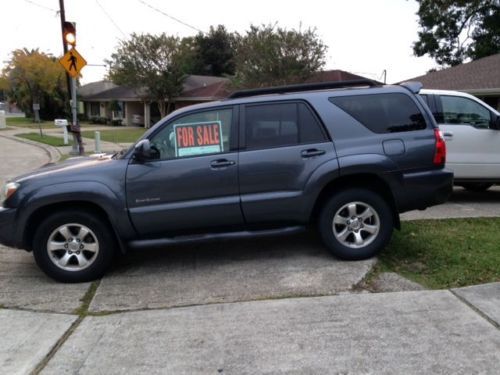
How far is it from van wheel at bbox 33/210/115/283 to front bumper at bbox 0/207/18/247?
0.70 feet

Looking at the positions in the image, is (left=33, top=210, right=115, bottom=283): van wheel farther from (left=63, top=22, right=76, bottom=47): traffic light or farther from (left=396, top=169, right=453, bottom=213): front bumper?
(left=63, top=22, right=76, bottom=47): traffic light

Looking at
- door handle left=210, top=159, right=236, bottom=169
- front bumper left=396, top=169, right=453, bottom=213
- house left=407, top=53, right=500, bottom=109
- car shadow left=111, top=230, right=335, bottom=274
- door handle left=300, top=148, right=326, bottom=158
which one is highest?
house left=407, top=53, right=500, bottom=109

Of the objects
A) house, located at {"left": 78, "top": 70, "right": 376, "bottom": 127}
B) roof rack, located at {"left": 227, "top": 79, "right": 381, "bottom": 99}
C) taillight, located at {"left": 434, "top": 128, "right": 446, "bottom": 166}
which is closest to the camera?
taillight, located at {"left": 434, "top": 128, "right": 446, "bottom": 166}

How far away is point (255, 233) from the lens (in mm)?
5055

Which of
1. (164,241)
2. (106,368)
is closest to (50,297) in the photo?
(164,241)

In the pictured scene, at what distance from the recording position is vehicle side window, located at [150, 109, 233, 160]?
4973mm

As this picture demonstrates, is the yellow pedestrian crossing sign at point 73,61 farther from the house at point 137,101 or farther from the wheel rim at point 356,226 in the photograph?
the house at point 137,101

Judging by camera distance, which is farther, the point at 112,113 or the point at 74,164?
the point at 112,113

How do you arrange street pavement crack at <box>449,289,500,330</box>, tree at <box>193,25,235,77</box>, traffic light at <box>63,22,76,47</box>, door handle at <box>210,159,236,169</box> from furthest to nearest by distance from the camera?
1. tree at <box>193,25,235,77</box>
2. traffic light at <box>63,22,76,47</box>
3. door handle at <box>210,159,236,169</box>
4. street pavement crack at <box>449,289,500,330</box>

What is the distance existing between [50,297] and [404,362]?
10.6 feet

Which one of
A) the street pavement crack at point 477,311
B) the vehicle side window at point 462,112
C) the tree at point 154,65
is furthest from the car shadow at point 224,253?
the tree at point 154,65

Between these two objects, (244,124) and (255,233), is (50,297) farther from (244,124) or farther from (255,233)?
(244,124)

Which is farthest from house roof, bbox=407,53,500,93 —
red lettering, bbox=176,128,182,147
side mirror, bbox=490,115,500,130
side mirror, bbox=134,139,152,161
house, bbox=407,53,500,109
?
side mirror, bbox=134,139,152,161

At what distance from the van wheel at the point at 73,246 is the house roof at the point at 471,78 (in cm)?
1522
